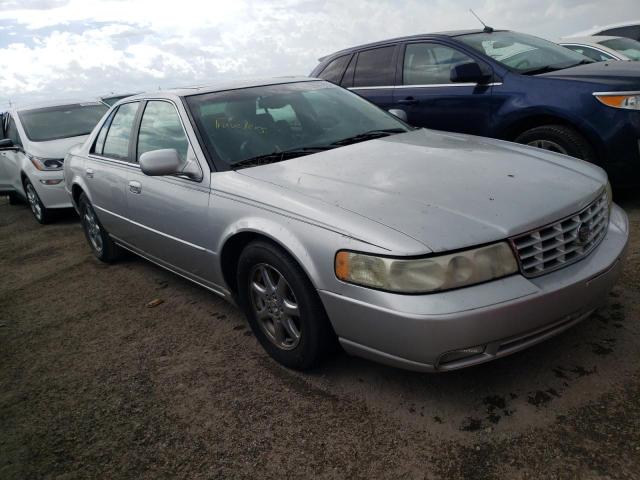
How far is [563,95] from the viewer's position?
14.3 feet

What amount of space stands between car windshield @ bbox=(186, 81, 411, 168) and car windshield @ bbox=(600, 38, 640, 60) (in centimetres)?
655

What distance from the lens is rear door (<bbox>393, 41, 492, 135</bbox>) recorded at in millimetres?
4934

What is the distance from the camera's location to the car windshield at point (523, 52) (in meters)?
4.91

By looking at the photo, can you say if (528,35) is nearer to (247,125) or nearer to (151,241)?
(247,125)

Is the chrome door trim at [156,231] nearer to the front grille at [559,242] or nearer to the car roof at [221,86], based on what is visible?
the car roof at [221,86]

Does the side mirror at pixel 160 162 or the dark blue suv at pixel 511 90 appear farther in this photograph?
the dark blue suv at pixel 511 90

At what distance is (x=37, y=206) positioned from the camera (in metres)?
7.09

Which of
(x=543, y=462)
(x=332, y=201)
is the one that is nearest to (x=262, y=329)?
(x=332, y=201)

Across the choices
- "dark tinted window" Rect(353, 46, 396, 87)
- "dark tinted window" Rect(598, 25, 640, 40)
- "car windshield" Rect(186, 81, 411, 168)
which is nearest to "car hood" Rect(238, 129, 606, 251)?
"car windshield" Rect(186, 81, 411, 168)

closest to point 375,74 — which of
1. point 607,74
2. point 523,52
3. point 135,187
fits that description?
point 523,52

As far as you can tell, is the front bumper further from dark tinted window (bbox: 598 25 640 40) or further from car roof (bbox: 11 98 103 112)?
dark tinted window (bbox: 598 25 640 40)

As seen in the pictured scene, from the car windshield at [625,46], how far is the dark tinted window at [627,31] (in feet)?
8.52

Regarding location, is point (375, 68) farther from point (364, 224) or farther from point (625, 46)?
point (625, 46)

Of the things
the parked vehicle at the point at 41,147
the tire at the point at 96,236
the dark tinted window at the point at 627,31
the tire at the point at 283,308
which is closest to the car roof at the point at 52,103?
the parked vehicle at the point at 41,147
